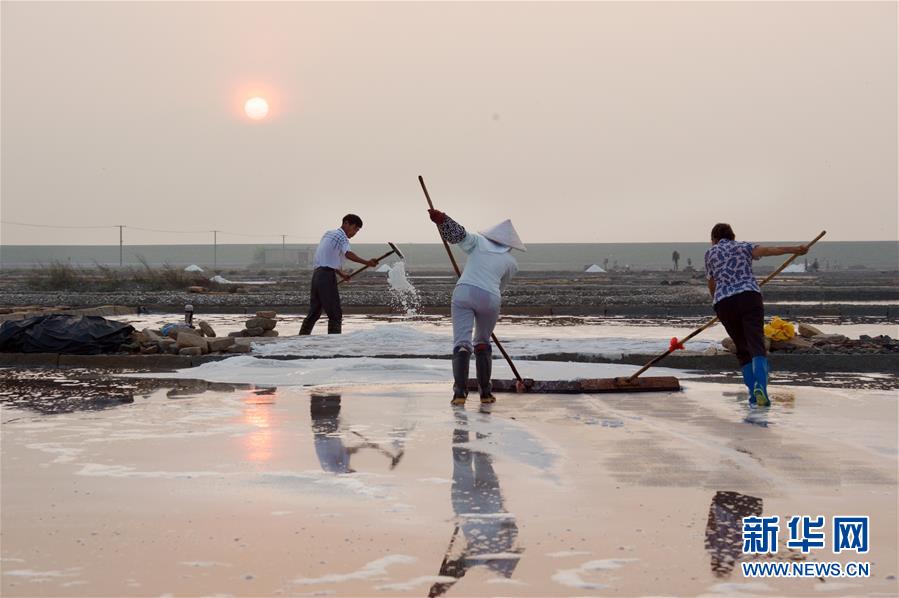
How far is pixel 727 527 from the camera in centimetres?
587

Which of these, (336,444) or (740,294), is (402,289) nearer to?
(740,294)

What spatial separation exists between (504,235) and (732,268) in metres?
2.10

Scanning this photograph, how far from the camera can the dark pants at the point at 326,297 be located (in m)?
16.7

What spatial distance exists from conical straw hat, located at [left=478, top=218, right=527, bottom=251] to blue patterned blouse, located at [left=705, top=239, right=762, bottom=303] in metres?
1.75

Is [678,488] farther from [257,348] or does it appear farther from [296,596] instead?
[257,348]

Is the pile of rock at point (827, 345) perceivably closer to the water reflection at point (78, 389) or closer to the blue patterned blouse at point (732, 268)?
the blue patterned blouse at point (732, 268)

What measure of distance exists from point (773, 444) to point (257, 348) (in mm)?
8875

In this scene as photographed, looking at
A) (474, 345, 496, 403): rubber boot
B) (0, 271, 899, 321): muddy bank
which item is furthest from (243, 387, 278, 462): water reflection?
(0, 271, 899, 321): muddy bank

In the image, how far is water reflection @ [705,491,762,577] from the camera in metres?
5.27

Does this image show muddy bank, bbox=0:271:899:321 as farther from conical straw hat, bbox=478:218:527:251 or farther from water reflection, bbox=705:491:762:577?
water reflection, bbox=705:491:762:577

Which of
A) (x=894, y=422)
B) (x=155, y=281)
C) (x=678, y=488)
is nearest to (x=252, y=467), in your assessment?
(x=678, y=488)

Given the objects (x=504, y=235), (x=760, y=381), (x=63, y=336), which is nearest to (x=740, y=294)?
(x=760, y=381)

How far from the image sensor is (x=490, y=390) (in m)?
11.0

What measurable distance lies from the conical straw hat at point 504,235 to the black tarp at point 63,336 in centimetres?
636
